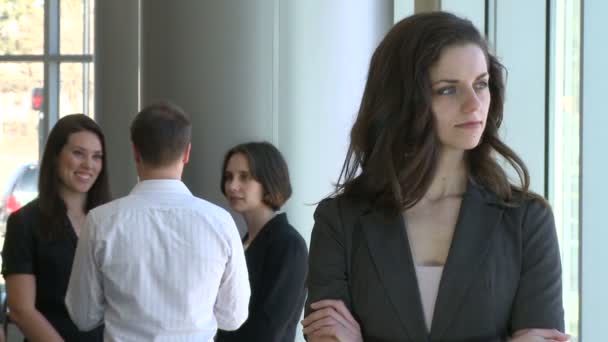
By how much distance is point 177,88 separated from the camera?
4.39m

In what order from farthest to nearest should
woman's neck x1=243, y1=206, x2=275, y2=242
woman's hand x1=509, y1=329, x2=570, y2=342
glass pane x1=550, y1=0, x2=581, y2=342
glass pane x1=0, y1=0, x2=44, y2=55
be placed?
glass pane x1=0, y1=0, x2=44, y2=55 < woman's neck x1=243, y1=206, x2=275, y2=242 < glass pane x1=550, y1=0, x2=581, y2=342 < woman's hand x1=509, y1=329, x2=570, y2=342

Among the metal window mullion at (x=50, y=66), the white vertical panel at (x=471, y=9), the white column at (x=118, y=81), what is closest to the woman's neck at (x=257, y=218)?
the white vertical panel at (x=471, y=9)

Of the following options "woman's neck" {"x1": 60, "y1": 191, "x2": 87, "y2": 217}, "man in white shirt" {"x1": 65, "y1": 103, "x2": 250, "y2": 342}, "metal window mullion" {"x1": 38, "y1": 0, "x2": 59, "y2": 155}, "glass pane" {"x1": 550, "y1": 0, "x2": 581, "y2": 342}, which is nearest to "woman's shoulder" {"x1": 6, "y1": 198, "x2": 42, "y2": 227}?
"woman's neck" {"x1": 60, "y1": 191, "x2": 87, "y2": 217}

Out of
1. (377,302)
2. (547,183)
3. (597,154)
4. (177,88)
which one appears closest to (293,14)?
(177,88)

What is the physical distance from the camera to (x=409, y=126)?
7.30 feet

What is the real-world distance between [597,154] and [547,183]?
2.31 ft

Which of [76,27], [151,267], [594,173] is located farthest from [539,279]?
[76,27]

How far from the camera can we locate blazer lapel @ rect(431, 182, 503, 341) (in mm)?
2107

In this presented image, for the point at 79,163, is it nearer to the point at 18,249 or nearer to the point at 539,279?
the point at 18,249

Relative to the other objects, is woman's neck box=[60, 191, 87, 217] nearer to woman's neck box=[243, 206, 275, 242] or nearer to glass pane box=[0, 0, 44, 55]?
woman's neck box=[243, 206, 275, 242]

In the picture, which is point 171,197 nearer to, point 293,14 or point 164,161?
point 164,161

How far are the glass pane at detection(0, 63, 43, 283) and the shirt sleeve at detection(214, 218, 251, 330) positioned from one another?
7.36m

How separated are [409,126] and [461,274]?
1.07ft

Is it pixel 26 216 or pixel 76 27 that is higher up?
pixel 76 27
